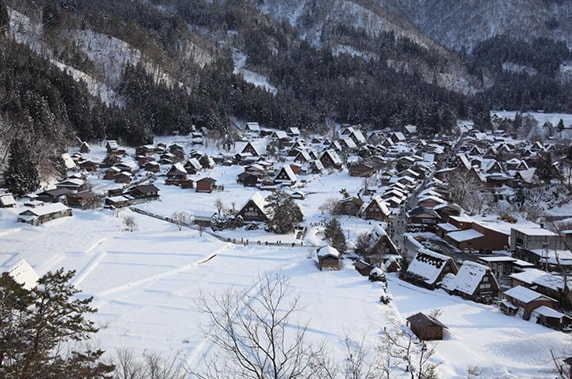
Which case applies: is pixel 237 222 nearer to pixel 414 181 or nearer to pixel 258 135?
pixel 414 181

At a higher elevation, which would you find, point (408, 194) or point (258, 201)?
point (408, 194)

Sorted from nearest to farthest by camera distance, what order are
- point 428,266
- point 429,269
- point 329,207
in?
1. point 429,269
2. point 428,266
3. point 329,207

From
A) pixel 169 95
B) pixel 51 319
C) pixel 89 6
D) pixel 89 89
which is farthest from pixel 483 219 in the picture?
pixel 89 6

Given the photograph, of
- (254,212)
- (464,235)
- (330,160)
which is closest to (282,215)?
(254,212)

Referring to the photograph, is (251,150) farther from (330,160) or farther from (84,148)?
(84,148)

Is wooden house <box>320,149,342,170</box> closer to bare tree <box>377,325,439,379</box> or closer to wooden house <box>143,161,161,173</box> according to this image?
wooden house <box>143,161,161,173</box>

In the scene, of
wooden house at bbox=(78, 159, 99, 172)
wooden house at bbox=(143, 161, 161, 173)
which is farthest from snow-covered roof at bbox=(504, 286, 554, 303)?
wooden house at bbox=(78, 159, 99, 172)

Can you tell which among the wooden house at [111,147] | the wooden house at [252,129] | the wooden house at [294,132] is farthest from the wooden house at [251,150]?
the wooden house at [111,147]
